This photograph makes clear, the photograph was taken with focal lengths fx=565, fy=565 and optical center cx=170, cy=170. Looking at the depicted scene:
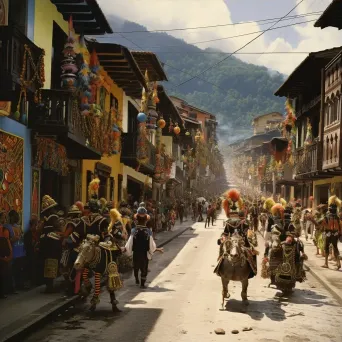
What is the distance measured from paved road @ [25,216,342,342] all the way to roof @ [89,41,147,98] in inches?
350

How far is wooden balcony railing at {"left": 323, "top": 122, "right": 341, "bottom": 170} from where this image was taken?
30700 millimetres

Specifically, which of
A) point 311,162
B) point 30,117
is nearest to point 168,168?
point 311,162

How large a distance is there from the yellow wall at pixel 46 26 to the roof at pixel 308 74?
22366 millimetres

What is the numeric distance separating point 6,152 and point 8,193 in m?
0.92

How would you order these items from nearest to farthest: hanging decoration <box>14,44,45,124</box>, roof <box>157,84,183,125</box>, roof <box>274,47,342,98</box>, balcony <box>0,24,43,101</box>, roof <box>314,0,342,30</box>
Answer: balcony <box>0,24,43,101</box>
hanging decoration <box>14,44,45,124</box>
roof <box>314,0,342,30</box>
roof <box>274,47,342,98</box>
roof <box>157,84,183,125</box>

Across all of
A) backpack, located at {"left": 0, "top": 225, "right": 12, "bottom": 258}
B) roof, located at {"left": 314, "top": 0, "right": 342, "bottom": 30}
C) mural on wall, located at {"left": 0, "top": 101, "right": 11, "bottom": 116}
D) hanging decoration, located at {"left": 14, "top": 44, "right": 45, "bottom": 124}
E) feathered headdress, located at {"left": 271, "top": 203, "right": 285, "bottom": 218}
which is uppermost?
roof, located at {"left": 314, "top": 0, "right": 342, "bottom": 30}

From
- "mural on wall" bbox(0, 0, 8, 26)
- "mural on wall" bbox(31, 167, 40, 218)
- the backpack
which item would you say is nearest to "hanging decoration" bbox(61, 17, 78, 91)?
"mural on wall" bbox(31, 167, 40, 218)

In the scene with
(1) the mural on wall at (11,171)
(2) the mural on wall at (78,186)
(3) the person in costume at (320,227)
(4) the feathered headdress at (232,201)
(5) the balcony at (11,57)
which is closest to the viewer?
(5) the balcony at (11,57)

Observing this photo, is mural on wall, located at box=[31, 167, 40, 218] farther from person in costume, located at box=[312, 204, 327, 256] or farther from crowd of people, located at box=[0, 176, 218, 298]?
person in costume, located at box=[312, 204, 327, 256]

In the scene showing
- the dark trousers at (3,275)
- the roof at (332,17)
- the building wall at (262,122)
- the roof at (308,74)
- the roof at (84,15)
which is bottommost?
the dark trousers at (3,275)

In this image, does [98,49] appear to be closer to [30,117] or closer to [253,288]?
[30,117]

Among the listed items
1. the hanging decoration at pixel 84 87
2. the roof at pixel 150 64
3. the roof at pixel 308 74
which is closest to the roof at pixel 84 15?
the hanging decoration at pixel 84 87

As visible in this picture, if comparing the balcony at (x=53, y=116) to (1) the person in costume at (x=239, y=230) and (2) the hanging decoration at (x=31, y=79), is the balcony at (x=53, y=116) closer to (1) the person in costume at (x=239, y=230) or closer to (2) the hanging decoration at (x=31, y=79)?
(2) the hanging decoration at (x=31, y=79)

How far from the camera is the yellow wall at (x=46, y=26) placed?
579 inches
